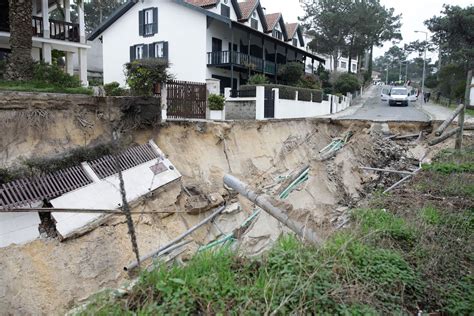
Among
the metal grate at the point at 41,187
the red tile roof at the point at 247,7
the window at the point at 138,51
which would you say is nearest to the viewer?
the metal grate at the point at 41,187

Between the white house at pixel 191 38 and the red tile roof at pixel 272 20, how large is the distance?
7.16ft

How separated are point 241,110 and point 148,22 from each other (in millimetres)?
13774

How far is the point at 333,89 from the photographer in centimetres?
4100

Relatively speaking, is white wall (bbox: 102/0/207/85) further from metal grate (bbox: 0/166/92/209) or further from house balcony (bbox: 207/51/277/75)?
metal grate (bbox: 0/166/92/209)

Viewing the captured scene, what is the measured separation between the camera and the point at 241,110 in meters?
18.4

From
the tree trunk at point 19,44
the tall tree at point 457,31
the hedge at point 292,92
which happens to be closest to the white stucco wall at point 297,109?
the hedge at point 292,92

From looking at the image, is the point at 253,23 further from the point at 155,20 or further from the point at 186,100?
the point at 186,100

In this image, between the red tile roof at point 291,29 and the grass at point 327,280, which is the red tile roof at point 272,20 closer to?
the red tile roof at point 291,29

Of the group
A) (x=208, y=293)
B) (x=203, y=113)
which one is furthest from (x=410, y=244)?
(x=203, y=113)

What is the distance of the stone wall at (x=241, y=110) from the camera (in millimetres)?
18109

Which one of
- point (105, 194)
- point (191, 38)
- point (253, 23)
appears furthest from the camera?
point (253, 23)

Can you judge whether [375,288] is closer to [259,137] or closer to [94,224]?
[94,224]

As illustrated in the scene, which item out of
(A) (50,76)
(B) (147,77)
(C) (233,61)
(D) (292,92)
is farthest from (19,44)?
(C) (233,61)

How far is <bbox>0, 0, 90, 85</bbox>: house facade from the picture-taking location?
1926cm
